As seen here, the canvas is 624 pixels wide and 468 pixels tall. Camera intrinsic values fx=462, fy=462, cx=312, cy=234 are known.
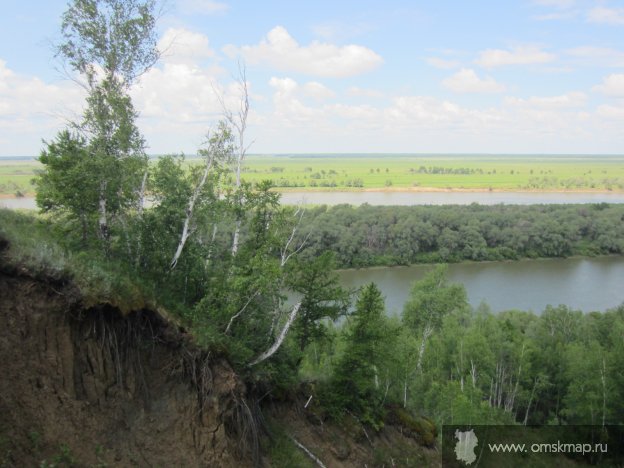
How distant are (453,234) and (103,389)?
2229 inches

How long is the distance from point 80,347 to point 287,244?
436 cm

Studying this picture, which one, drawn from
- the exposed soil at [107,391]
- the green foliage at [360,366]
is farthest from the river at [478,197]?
the exposed soil at [107,391]

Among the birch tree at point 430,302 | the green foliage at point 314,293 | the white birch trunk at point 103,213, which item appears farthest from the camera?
the birch tree at point 430,302

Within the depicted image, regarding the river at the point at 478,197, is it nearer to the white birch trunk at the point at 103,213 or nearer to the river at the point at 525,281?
the river at the point at 525,281

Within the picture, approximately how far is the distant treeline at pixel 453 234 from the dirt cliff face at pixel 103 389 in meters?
44.3

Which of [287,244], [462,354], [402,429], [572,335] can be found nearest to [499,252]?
[572,335]

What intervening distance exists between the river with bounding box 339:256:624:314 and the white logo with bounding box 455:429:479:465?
1990cm

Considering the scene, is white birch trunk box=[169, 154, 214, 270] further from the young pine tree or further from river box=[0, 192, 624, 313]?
river box=[0, 192, 624, 313]

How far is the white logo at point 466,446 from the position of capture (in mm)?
14055

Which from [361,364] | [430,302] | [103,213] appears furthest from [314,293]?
[430,302]

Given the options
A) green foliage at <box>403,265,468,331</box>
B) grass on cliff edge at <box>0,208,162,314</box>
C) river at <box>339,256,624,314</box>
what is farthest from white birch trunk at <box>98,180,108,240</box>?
river at <box>339,256,624,314</box>

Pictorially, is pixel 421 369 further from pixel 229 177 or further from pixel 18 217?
pixel 18 217

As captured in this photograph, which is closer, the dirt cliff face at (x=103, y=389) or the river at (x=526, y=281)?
the dirt cliff face at (x=103, y=389)

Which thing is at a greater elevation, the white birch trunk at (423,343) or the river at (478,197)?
the river at (478,197)
